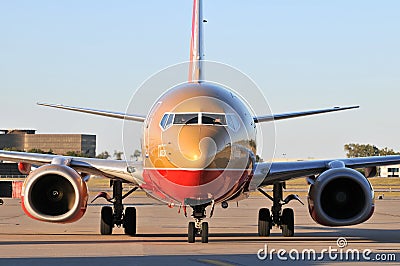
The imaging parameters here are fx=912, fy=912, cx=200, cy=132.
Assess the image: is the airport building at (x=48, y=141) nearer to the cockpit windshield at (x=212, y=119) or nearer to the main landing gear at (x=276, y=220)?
the main landing gear at (x=276, y=220)

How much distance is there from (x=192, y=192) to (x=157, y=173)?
1124 mm

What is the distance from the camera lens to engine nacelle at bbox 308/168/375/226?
22406 mm

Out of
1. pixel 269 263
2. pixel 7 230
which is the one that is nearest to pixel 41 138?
pixel 7 230

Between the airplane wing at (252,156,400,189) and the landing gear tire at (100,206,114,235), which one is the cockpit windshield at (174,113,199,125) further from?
the landing gear tire at (100,206,114,235)

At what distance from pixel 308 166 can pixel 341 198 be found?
1501 mm

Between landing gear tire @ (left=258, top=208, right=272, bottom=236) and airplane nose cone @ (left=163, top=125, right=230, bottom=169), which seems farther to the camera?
landing gear tire @ (left=258, top=208, right=272, bottom=236)

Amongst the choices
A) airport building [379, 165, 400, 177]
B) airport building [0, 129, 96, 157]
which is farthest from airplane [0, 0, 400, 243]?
airport building [379, 165, 400, 177]


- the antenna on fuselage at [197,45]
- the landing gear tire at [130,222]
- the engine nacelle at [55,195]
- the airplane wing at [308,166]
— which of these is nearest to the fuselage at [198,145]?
the engine nacelle at [55,195]

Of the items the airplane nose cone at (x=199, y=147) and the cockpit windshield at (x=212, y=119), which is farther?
the cockpit windshield at (x=212, y=119)

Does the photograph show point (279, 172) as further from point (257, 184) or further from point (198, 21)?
point (198, 21)

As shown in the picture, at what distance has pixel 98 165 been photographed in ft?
78.8

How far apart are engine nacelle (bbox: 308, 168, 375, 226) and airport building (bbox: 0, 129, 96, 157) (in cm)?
13152

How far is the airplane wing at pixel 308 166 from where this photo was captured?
2361 centimetres

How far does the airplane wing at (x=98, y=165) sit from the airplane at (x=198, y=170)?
3 centimetres
